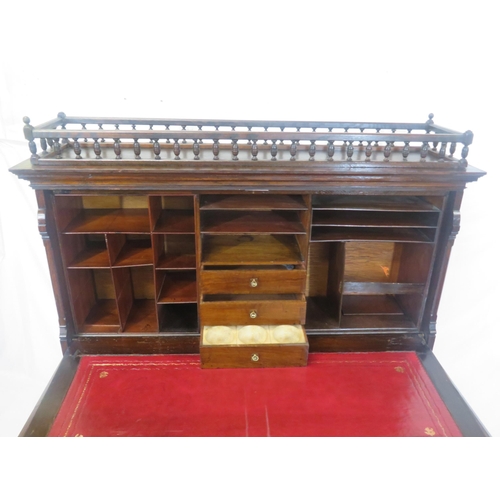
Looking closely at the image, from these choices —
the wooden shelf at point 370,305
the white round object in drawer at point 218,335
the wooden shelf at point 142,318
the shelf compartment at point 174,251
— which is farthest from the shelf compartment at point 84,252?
the wooden shelf at point 370,305

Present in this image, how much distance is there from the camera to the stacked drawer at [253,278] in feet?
6.08

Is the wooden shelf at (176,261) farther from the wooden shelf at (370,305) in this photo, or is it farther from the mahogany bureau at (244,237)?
the wooden shelf at (370,305)

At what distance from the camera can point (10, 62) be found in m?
2.10

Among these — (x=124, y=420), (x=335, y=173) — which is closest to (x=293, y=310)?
(x=335, y=173)

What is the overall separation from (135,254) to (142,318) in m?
0.35

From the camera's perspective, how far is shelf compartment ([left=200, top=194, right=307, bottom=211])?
1764mm

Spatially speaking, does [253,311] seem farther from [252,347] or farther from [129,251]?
[129,251]

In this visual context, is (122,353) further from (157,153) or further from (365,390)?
(365,390)

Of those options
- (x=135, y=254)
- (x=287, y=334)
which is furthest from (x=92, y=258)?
(x=287, y=334)

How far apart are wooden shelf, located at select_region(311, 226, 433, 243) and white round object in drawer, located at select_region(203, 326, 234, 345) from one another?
0.59 metres

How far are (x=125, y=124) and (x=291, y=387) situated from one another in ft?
4.91

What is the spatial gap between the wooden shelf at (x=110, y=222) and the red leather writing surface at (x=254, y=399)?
0.65 m

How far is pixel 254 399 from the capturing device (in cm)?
177

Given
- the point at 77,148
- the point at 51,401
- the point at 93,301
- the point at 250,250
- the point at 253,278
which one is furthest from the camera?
the point at 93,301
